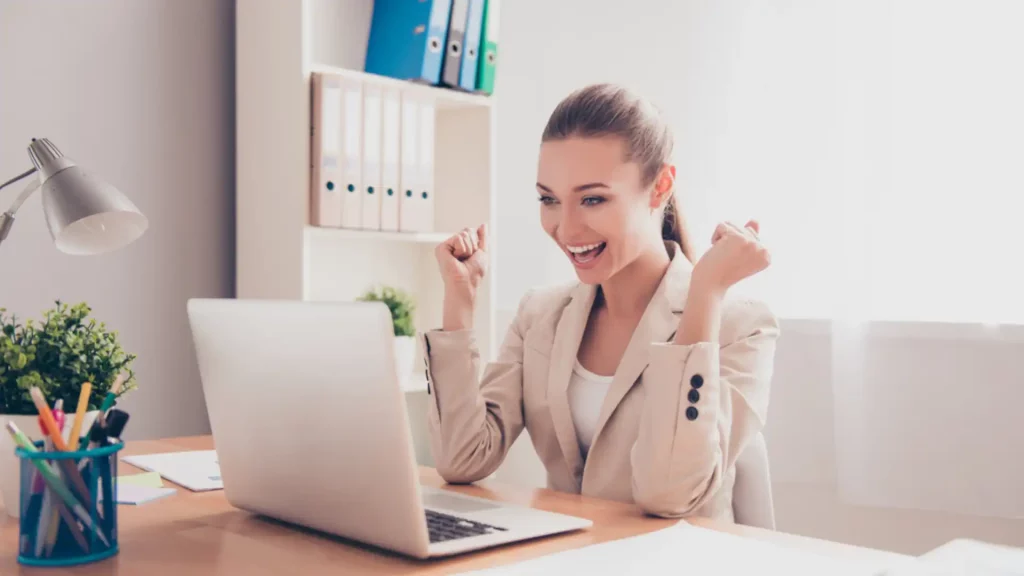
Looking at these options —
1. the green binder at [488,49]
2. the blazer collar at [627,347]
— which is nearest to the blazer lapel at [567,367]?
the blazer collar at [627,347]

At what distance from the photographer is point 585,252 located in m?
1.57

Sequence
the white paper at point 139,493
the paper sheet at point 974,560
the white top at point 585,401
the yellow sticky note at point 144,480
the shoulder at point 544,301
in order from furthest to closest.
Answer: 1. the shoulder at point 544,301
2. the white top at point 585,401
3. the yellow sticky note at point 144,480
4. the white paper at point 139,493
5. the paper sheet at point 974,560

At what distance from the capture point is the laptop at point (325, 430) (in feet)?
2.84

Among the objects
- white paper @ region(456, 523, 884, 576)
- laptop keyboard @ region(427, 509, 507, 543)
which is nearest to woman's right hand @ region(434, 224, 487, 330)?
laptop keyboard @ region(427, 509, 507, 543)

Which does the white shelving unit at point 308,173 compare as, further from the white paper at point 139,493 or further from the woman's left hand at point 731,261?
the woman's left hand at point 731,261

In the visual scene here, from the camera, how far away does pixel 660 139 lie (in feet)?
5.23

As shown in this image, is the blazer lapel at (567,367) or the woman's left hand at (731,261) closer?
the woman's left hand at (731,261)

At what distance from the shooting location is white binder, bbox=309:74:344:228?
2186 millimetres

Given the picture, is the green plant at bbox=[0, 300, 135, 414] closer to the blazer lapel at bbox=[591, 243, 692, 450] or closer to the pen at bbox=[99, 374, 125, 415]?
the pen at bbox=[99, 374, 125, 415]

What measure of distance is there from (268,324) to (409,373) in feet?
4.80

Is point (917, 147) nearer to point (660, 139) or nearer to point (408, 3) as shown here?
point (660, 139)

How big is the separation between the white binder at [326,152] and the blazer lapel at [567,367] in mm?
791

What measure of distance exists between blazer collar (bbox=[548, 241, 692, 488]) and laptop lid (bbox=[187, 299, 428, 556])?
559mm

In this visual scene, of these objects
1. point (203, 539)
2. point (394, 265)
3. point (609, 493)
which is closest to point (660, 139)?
point (609, 493)
